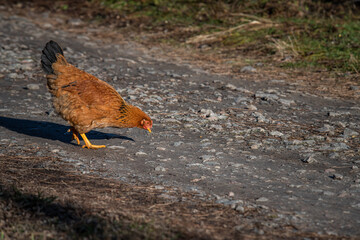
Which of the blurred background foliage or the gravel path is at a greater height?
→ the blurred background foliage

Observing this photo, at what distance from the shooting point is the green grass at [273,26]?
32.3 ft

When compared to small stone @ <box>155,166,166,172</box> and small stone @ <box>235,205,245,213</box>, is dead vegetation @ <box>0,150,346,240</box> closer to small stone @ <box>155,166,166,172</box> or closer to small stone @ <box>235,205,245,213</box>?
small stone @ <box>235,205,245,213</box>

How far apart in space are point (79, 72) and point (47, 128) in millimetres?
1064

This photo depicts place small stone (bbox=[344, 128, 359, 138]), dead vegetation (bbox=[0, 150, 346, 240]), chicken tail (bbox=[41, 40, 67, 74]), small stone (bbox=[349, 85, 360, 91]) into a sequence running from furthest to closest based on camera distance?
1. small stone (bbox=[349, 85, 360, 91])
2. small stone (bbox=[344, 128, 359, 138])
3. chicken tail (bbox=[41, 40, 67, 74])
4. dead vegetation (bbox=[0, 150, 346, 240])

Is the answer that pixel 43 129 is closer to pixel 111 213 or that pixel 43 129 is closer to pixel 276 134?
pixel 111 213

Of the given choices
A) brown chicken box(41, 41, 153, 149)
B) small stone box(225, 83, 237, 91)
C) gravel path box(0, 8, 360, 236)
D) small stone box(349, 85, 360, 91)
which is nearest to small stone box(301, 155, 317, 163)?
gravel path box(0, 8, 360, 236)

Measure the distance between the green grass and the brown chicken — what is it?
5201 millimetres

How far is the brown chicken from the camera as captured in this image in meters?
5.54

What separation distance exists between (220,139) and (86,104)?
188cm

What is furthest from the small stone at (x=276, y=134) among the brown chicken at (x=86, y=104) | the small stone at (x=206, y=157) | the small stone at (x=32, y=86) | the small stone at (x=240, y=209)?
the small stone at (x=32, y=86)

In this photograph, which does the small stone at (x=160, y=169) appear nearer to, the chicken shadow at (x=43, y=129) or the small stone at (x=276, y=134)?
the chicken shadow at (x=43, y=129)

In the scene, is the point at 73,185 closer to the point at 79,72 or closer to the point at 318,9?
the point at 79,72

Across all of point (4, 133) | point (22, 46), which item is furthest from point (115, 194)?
point (22, 46)

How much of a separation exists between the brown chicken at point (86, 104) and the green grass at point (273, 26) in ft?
17.1
